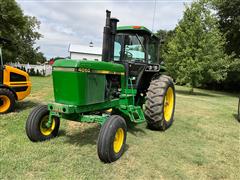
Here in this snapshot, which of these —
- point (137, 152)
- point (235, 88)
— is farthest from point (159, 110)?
point (235, 88)

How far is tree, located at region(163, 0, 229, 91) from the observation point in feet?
55.0

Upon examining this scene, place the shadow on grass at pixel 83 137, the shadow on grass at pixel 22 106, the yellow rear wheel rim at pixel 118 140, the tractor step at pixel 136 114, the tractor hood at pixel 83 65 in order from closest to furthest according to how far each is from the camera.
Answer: the tractor hood at pixel 83 65
the yellow rear wheel rim at pixel 118 140
the shadow on grass at pixel 83 137
the tractor step at pixel 136 114
the shadow on grass at pixel 22 106

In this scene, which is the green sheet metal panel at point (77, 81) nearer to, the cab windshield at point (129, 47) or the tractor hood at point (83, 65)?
the tractor hood at point (83, 65)

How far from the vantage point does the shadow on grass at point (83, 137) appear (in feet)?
14.5

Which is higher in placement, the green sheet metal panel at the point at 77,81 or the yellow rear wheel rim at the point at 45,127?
the green sheet metal panel at the point at 77,81

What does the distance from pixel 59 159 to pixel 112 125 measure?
974mm

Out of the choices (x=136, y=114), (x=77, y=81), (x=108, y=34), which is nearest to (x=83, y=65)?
(x=77, y=81)

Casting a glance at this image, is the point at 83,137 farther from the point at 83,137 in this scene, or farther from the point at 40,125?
the point at 40,125

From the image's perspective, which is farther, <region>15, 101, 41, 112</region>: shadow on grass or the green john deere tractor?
<region>15, 101, 41, 112</region>: shadow on grass

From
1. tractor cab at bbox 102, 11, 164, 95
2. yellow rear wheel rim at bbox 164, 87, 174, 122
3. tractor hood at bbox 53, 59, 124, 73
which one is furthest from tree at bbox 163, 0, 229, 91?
tractor hood at bbox 53, 59, 124, 73

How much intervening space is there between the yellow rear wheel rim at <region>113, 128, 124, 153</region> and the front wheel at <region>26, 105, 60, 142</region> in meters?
1.33

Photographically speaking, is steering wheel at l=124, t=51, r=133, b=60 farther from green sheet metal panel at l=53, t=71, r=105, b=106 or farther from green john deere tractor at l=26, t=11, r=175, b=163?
green sheet metal panel at l=53, t=71, r=105, b=106

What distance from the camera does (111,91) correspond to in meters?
4.67

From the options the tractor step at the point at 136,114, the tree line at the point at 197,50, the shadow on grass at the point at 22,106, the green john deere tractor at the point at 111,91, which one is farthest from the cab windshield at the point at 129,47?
the tree line at the point at 197,50
